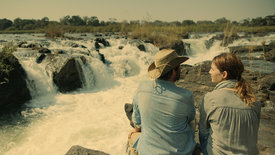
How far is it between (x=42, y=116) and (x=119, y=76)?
4.94 m

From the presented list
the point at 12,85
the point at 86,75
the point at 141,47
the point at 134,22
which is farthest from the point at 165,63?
the point at 134,22

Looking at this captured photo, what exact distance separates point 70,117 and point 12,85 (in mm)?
2461

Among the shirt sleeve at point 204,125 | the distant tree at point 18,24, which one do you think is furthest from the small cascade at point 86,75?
the distant tree at point 18,24

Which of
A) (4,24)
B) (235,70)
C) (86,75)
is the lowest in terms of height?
(86,75)

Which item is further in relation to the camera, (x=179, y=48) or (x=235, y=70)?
(x=179, y=48)

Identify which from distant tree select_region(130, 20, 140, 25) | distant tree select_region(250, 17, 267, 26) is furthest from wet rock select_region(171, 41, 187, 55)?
distant tree select_region(250, 17, 267, 26)

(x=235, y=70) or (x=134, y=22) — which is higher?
(x=134, y=22)

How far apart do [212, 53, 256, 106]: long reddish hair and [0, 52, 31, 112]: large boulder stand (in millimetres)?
6062

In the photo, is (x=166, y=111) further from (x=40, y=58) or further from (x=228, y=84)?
(x=40, y=58)

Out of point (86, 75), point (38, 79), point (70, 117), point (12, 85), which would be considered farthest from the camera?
point (86, 75)

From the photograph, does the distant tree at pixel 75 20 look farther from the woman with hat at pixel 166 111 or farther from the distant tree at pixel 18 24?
the woman with hat at pixel 166 111

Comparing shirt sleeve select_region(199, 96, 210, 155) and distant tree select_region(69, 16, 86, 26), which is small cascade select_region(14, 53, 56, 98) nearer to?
shirt sleeve select_region(199, 96, 210, 155)

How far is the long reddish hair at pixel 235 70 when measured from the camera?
5.09 feet

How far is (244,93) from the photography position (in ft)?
5.07
